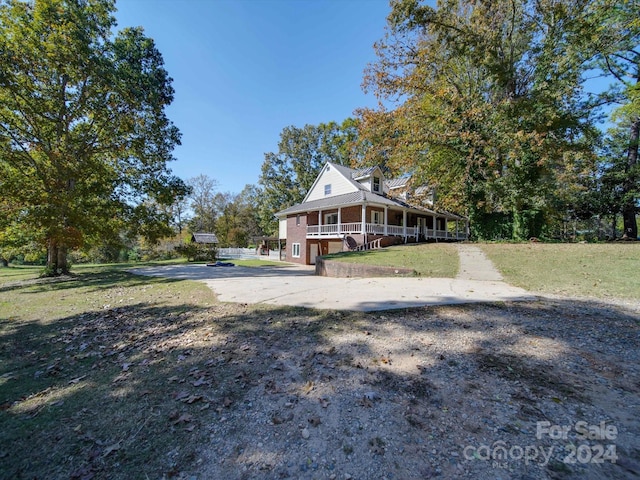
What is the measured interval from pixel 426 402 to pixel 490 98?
2399 centimetres

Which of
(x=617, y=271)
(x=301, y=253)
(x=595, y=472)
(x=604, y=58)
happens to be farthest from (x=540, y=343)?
(x=604, y=58)

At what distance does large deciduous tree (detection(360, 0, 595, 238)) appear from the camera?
1617cm

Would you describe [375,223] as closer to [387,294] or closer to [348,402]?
[387,294]

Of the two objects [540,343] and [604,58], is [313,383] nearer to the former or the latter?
[540,343]

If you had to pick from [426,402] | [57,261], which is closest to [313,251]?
[57,261]

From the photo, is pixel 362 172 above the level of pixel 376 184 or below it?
above

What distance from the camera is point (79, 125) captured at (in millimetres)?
14312

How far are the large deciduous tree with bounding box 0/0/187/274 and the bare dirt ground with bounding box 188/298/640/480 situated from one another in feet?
45.0

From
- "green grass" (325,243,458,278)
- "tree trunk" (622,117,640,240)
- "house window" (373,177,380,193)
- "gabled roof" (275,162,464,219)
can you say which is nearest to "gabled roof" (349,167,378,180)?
"gabled roof" (275,162,464,219)

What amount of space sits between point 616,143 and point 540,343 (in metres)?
26.9

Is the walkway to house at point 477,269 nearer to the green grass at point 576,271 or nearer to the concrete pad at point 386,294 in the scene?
the green grass at point 576,271

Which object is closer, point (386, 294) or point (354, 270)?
point (386, 294)

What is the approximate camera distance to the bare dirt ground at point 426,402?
6.35 ft

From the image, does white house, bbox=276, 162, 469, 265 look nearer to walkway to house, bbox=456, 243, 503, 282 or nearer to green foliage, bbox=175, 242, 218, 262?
walkway to house, bbox=456, 243, 503, 282
